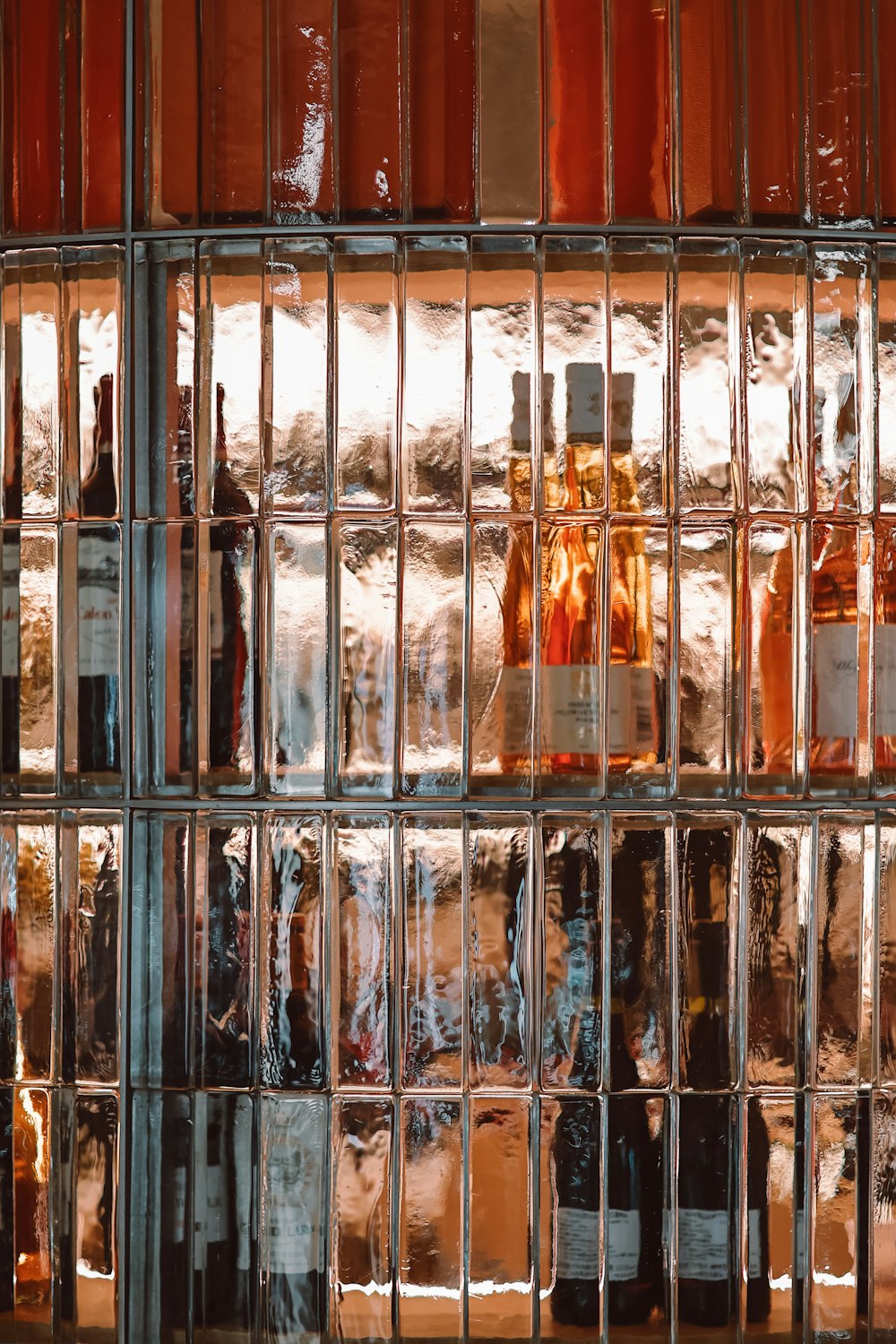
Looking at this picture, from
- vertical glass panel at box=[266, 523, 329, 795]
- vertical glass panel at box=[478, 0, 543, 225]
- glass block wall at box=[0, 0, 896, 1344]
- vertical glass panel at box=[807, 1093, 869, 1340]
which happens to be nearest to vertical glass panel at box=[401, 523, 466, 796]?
glass block wall at box=[0, 0, 896, 1344]

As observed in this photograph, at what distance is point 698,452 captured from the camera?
4.66ft

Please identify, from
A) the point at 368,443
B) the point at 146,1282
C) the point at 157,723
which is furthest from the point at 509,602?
the point at 146,1282

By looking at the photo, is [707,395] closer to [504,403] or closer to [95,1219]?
[504,403]

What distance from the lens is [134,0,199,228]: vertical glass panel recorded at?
1444 mm

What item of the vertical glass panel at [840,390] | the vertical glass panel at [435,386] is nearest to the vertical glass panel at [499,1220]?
the vertical glass panel at [435,386]

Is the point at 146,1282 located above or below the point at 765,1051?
below

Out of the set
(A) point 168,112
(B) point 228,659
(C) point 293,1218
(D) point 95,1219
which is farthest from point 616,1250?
(A) point 168,112

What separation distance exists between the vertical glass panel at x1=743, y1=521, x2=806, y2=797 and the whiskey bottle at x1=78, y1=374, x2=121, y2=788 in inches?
31.9

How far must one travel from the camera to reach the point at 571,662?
4.62 feet

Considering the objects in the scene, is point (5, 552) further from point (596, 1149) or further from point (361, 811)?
point (596, 1149)

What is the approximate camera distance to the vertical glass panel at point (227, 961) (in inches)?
55.7

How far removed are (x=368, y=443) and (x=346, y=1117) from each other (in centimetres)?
85

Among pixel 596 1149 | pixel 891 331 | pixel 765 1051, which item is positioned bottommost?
pixel 596 1149

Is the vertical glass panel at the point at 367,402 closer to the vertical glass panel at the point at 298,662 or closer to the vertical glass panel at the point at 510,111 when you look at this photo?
the vertical glass panel at the point at 298,662
